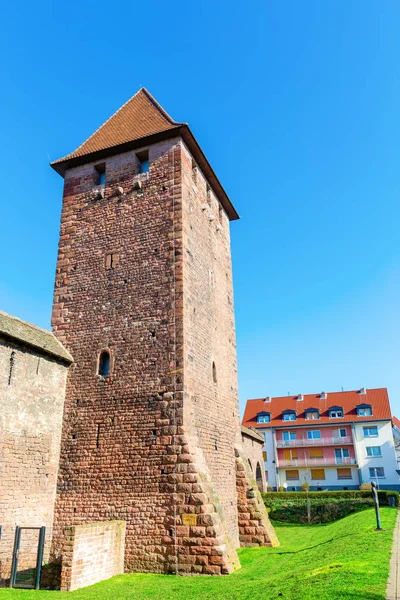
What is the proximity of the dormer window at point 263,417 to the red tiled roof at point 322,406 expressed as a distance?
0.36 meters

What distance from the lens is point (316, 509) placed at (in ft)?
78.7

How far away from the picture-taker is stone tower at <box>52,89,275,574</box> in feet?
36.0

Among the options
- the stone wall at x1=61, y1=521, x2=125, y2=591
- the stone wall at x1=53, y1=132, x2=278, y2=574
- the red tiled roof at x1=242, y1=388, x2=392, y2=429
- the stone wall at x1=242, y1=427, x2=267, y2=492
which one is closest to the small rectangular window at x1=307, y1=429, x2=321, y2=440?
the red tiled roof at x1=242, y1=388, x2=392, y2=429

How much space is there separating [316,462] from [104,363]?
33.6m

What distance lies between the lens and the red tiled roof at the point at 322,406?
138ft

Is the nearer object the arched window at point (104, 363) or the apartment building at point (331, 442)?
the arched window at point (104, 363)

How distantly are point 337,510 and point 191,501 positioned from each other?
16290 mm

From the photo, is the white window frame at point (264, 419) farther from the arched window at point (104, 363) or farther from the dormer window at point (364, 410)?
the arched window at point (104, 363)

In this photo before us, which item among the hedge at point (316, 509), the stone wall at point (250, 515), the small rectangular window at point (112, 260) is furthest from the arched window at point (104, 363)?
the hedge at point (316, 509)

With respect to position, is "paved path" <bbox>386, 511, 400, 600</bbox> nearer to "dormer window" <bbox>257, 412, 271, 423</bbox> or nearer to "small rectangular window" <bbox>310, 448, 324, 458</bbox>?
"small rectangular window" <bbox>310, 448, 324, 458</bbox>

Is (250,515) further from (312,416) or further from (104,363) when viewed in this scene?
(312,416)

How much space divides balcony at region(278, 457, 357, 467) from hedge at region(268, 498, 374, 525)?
17.5m

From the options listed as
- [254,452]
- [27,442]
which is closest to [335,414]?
[254,452]

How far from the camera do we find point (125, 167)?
15586 millimetres
